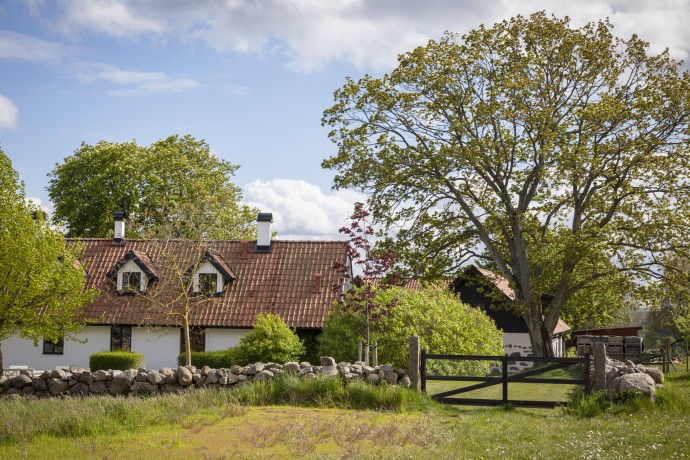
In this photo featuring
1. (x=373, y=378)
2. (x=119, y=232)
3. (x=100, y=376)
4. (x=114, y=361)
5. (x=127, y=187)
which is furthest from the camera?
(x=127, y=187)

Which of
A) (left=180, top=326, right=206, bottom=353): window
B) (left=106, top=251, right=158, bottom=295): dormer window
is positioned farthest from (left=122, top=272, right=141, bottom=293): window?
(left=180, top=326, right=206, bottom=353): window

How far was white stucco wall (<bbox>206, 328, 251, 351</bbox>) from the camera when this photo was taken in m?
33.6

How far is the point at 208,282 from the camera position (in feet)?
115

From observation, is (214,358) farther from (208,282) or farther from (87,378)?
(87,378)

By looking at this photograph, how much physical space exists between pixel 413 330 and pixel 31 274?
13292 millimetres

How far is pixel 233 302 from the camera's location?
34375 millimetres

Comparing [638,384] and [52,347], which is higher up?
[638,384]

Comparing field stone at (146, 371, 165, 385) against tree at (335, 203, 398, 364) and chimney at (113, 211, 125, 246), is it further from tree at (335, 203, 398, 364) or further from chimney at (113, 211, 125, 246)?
chimney at (113, 211, 125, 246)

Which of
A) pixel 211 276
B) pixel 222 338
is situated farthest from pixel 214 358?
pixel 211 276

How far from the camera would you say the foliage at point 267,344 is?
2824 cm

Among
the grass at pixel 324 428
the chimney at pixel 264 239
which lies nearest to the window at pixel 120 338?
the chimney at pixel 264 239

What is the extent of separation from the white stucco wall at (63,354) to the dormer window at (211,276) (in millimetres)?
4431

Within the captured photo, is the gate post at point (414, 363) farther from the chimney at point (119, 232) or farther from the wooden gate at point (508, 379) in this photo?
the chimney at point (119, 232)

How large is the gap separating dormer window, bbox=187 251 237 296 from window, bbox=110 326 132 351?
11.3 ft
